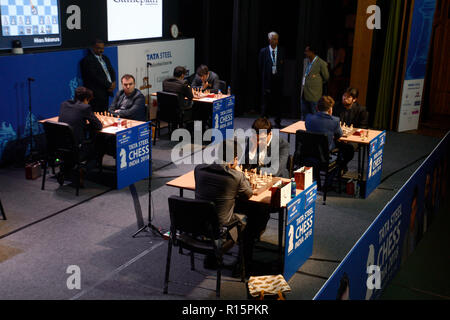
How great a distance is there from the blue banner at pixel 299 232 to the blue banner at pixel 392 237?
0.82 m

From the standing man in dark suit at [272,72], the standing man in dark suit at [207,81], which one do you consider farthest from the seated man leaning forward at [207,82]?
the standing man in dark suit at [272,72]

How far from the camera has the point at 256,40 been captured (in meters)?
11.1

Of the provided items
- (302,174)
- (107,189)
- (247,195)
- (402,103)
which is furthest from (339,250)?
(402,103)

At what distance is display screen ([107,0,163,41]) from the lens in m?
9.72

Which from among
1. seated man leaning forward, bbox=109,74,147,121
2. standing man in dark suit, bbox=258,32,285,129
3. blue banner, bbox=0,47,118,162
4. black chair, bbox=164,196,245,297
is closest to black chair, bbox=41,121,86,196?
seated man leaning forward, bbox=109,74,147,121

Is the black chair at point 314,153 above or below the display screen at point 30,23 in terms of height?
below

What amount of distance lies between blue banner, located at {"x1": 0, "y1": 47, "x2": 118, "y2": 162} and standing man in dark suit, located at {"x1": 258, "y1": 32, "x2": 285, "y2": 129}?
10.8 feet

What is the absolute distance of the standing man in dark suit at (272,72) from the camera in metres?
9.96

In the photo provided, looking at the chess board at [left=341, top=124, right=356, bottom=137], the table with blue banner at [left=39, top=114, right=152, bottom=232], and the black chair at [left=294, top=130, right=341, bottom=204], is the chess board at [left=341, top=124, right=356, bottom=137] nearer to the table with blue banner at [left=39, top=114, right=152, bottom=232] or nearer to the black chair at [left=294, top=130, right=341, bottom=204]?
the black chair at [left=294, top=130, right=341, bottom=204]

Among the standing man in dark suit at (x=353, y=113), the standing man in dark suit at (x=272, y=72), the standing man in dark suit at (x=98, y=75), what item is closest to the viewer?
the standing man in dark suit at (x=353, y=113)

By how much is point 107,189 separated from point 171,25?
5.23 m

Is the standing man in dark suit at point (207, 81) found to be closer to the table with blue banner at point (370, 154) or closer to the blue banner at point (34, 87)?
the blue banner at point (34, 87)

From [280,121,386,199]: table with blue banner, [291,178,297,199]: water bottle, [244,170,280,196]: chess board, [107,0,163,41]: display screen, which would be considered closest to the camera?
[291,178,297,199]: water bottle

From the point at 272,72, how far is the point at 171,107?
227 cm
